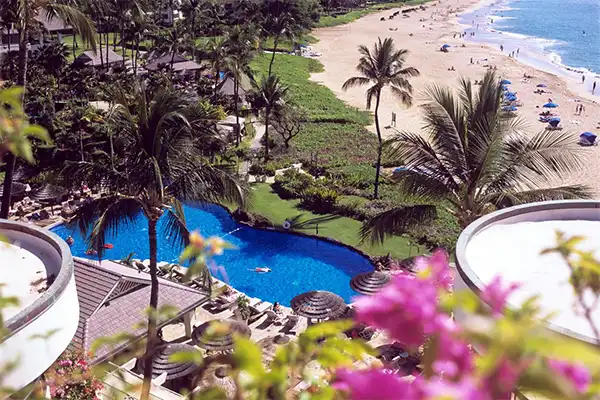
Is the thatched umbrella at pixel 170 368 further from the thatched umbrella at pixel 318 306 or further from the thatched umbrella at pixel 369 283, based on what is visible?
the thatched umbrella at pixel 369 283

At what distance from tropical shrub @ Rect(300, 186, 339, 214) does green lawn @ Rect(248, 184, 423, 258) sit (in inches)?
17.4

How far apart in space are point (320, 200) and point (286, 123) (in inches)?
341

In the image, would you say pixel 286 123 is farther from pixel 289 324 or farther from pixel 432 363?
pixel 432 363

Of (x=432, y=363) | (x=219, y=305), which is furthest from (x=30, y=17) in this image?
(x=432, y=363)

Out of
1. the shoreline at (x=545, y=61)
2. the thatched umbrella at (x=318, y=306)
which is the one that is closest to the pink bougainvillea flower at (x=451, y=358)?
the thatched umbrella at (x=318, y=306)

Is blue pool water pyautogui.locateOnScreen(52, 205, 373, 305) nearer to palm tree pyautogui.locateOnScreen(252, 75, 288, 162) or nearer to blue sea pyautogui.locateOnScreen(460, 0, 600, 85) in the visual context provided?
palm tree pyautogui.locateOnScreen(252, 75, 288, 162)

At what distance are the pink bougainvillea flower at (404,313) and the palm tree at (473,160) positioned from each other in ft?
38.5

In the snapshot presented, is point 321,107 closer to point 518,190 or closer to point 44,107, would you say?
point 44,107

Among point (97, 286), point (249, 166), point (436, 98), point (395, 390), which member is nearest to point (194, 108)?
point (436, 98)

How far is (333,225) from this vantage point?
84.8ft

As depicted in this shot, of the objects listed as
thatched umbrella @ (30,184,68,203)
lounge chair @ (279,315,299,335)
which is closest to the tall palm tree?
thatched umbrella @ (30,184,68,203)

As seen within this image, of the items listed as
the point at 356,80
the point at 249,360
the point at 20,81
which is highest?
the point at 249,360

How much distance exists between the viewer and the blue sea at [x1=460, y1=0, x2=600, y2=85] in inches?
2773

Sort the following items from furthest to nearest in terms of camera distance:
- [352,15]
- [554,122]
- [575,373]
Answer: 1. [352,15]
2. [554,122]
3. [575,373]
